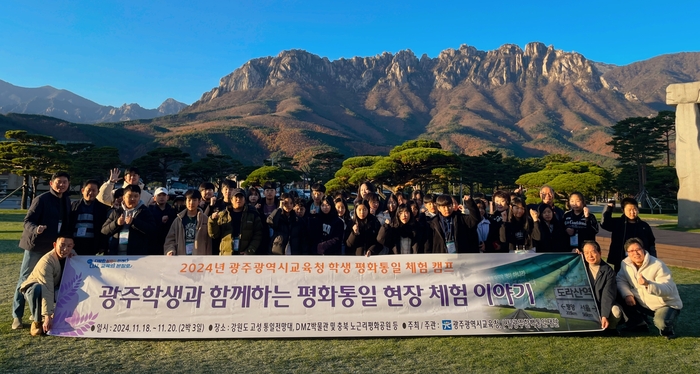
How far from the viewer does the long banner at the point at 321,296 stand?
143 inches

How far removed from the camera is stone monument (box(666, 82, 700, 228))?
450 inches

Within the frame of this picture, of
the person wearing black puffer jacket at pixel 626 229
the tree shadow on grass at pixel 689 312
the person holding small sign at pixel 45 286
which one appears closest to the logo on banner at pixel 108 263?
the person holding small sign at pixel 45 286

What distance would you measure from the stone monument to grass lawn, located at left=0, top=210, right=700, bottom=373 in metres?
10.3

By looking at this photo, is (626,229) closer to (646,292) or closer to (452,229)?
(646,292)

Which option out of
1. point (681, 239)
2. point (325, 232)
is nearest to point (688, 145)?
point (681, 239)

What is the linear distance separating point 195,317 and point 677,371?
3.92m

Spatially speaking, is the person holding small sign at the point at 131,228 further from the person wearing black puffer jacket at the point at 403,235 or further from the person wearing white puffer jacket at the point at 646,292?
the person wearing white puffer jacket at the point at 646,292

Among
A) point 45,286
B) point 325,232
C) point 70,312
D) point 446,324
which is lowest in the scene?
point 446,324

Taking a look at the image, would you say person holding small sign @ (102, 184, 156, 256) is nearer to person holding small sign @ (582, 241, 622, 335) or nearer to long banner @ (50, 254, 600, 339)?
long banner @ (50, 254, 600, 339)

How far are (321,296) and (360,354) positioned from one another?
2.27 feet

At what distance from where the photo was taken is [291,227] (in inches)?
187

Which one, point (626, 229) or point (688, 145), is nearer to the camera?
point (626, 229)

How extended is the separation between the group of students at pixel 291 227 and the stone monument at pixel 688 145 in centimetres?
973

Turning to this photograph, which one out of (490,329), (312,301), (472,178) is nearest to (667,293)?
(490,329)
